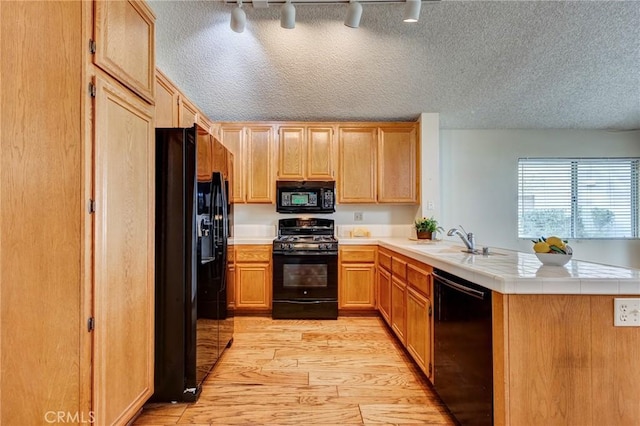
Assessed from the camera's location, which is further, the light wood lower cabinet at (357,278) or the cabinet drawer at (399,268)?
the light wood lower cabinet at (357,278)

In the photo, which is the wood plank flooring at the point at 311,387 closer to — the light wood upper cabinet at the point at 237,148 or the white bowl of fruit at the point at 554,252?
the white bowl of fruit at the point at 554,252

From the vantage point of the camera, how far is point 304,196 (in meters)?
3.90

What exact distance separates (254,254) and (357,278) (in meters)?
1.27

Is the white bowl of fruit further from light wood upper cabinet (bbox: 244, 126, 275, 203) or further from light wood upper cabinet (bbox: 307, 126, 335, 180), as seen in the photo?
light wood upper cabinet (bbox: 244, 126, 275, 203)

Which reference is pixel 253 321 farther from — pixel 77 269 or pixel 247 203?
pixel 77 269

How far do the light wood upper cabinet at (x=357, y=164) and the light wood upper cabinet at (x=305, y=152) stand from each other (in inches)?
6.5

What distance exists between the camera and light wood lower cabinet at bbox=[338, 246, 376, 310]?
3613mm

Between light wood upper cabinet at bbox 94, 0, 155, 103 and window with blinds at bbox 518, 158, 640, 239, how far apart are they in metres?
4.73

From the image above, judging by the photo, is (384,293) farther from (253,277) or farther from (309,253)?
(253,277)

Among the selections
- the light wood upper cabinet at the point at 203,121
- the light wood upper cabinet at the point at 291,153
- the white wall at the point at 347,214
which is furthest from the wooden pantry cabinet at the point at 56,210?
the white wall at the point at 347,214

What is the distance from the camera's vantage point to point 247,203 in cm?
392

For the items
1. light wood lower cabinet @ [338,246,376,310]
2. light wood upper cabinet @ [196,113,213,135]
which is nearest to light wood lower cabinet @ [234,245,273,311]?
light wood lower cabinet @ [338,246,376,310]

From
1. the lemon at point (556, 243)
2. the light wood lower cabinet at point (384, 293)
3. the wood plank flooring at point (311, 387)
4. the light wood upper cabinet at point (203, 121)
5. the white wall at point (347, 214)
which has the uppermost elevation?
the light wood upper cabinet at point (203, 121)

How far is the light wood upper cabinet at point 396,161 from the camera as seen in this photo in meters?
3.90
